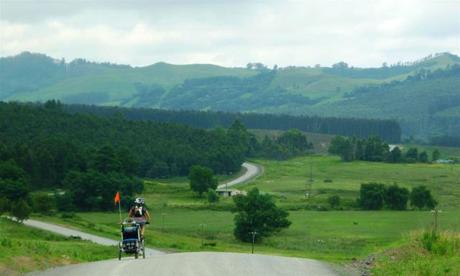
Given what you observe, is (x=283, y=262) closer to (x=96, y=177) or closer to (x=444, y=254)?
(x=444, y=254)

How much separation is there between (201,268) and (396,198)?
317 ft

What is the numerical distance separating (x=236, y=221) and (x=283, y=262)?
61975 mm

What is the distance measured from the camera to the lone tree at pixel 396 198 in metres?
120

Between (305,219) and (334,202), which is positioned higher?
(334,202)

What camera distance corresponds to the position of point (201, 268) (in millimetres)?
26953

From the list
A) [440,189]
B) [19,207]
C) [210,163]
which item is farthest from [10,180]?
[210,163]

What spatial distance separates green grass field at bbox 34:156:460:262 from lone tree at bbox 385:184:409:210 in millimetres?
5439

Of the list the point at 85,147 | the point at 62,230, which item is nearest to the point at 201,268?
the point at 62,230

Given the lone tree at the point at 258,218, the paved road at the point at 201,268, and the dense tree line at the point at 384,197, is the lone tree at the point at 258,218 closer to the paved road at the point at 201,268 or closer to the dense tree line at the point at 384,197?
the dense tree line at the point at 384,197

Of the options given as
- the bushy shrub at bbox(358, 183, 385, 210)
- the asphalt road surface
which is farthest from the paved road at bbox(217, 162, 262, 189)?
the asphalt road surface

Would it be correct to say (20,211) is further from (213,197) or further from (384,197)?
(384,197)

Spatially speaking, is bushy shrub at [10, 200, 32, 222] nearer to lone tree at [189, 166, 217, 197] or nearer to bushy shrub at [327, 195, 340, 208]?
bushy shrub at [327, 195, 340, 208]

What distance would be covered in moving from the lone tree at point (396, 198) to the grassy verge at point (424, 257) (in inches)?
3198

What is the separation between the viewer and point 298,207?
118 metres
